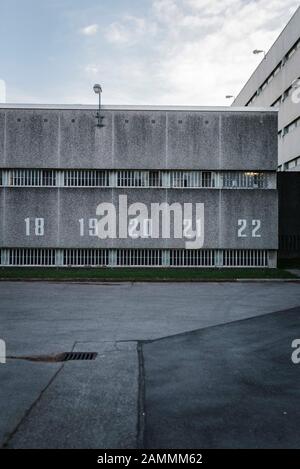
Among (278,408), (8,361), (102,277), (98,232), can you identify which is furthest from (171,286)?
(278,408)

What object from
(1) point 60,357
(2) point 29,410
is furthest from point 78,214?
(2) point 29,410

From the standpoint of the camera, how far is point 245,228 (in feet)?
67.1

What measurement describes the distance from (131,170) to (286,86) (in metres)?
17.0

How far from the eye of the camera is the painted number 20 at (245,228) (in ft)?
67.1

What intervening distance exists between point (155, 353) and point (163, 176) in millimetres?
14655

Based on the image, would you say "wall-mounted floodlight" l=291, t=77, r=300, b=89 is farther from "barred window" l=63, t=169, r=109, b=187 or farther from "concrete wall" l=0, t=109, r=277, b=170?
"barred window" l=63, t=169, r=109, b=187

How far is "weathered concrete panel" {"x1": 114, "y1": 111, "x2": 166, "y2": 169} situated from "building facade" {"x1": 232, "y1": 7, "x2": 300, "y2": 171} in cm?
1340

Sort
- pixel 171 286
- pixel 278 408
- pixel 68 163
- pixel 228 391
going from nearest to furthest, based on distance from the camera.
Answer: pixel 278 408, pixel 228 391, pixel 171 286, pixel 68 163

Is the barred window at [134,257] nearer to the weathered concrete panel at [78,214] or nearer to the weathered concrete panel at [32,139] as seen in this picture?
the weathered concrete panel at [78,214]

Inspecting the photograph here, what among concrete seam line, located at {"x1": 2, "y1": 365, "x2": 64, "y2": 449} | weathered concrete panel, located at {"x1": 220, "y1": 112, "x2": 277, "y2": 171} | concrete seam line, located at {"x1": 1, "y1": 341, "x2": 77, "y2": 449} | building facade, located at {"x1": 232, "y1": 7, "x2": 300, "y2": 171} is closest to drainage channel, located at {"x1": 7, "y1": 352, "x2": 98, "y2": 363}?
concrete seam line, located at {"x1": 1, "y1": 341, "x2": 77, "y2": 449}

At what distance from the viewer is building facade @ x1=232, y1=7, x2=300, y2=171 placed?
94.4 feet

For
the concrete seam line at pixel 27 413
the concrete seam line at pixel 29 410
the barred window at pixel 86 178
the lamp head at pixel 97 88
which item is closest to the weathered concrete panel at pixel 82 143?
the barred window at pixel 86 178

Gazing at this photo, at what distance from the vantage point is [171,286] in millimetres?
15375

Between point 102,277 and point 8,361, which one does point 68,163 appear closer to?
point 102,277
